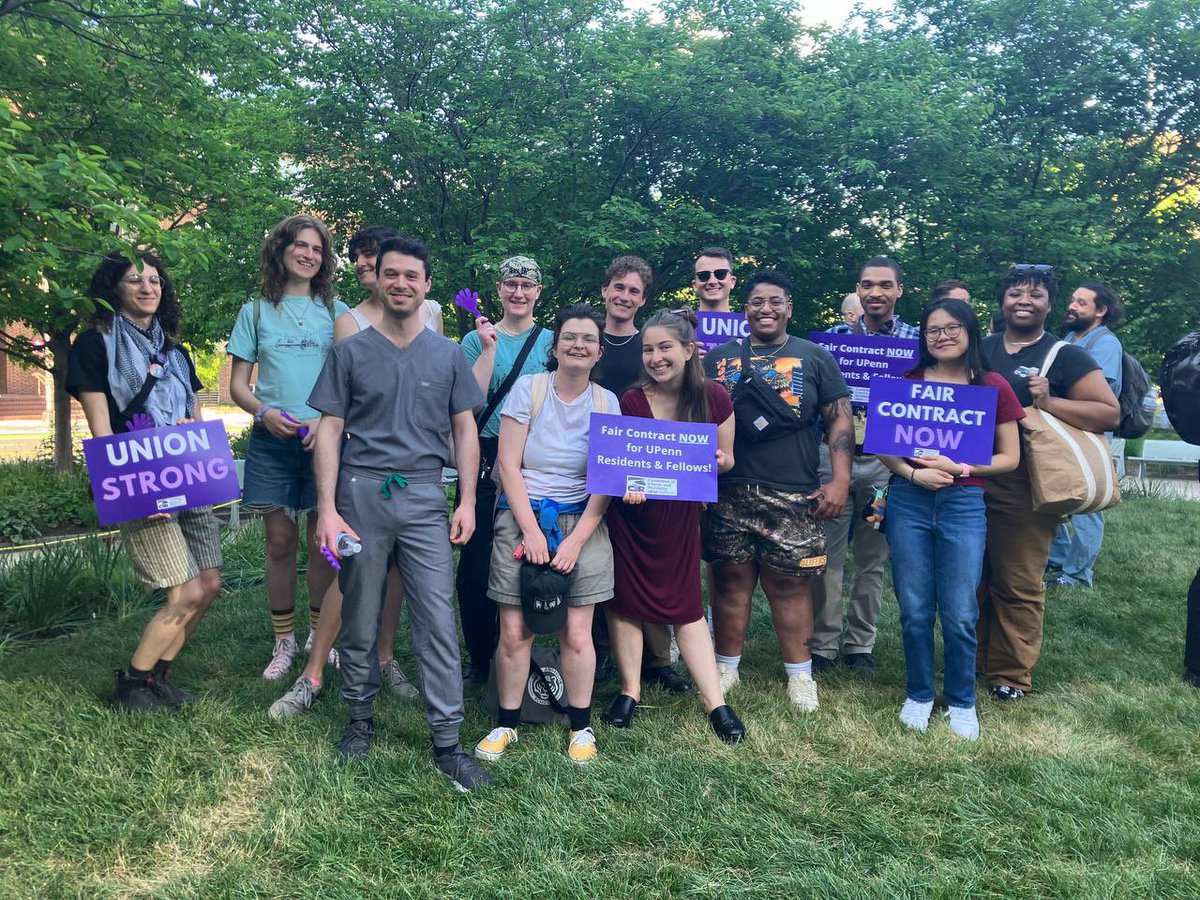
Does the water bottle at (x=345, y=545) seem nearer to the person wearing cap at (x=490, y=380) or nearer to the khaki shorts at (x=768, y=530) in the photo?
the person wearing cap at (x=490, y=380)

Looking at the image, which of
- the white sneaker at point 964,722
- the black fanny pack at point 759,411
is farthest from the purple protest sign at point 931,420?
the white sneaker at point 964,722

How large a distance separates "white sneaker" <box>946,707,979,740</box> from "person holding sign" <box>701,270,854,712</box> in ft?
2.22

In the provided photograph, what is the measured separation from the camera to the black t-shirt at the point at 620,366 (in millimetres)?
4430

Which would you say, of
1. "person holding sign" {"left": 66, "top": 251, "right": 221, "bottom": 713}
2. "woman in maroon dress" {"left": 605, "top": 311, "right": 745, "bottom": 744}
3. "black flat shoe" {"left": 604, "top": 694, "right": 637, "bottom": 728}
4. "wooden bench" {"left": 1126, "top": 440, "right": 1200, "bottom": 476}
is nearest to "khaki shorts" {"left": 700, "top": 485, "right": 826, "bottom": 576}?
"woman in maroon dress" {"left": 605, "top": 311, "right": 745, "bottom": 744}

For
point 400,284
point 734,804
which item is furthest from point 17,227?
point 734,804

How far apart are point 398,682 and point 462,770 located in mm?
1232

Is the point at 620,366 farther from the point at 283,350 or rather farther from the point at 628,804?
the point at 628,804

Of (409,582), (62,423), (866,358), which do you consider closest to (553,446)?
(409,582)

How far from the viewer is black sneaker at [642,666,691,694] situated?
→ 4.50 metres

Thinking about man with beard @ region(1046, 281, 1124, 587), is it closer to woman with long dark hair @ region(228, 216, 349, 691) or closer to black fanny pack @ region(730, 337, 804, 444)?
black fanny pack @ region(730, 337, 804, 444)

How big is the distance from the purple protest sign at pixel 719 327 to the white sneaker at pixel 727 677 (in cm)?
186

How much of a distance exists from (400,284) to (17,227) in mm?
2372

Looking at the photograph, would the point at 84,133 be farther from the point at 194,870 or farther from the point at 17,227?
the point at 194,870

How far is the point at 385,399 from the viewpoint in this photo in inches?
137
